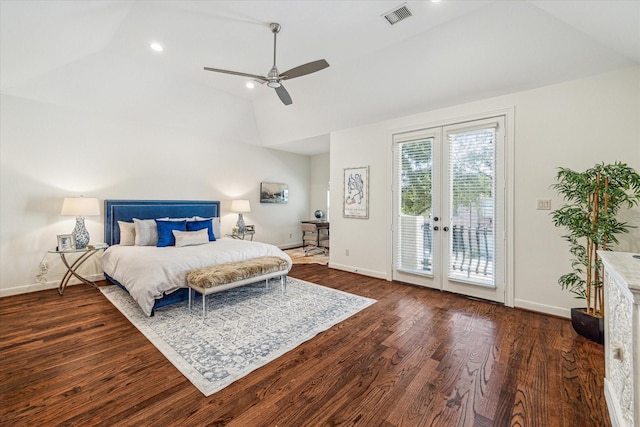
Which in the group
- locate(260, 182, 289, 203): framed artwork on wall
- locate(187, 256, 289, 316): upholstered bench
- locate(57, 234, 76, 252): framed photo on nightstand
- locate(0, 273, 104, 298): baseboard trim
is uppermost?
locate(260, 182, 289, 203): framed artwork on wall

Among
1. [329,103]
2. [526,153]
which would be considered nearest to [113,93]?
[329,103]

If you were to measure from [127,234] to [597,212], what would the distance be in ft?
19.7

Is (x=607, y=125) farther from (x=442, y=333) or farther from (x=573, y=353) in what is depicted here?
(x=442, y=333)

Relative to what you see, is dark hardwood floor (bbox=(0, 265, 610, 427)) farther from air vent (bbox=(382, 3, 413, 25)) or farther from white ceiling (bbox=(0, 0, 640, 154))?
air vent (bbox=(382, 3, 413, 25))

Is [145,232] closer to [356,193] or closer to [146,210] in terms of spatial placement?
[146,210]

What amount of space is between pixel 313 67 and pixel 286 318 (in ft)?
8.91

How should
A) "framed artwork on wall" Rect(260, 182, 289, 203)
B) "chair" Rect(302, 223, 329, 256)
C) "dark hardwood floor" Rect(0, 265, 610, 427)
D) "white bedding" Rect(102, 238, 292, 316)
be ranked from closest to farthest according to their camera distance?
"dark hardwood floor" Rect(0, 265, 610, 427), "white bedding" Rect(102, 238, 292, 316), "framed artwork on wall" Rect(260, 182, 289, 203), "chair" Rect(302, 223, 329, 256)

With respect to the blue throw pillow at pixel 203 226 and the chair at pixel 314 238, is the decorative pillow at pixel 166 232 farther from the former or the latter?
the chair at pixel 314 238

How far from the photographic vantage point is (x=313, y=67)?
2.86 metres

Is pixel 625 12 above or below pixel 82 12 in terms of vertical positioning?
below

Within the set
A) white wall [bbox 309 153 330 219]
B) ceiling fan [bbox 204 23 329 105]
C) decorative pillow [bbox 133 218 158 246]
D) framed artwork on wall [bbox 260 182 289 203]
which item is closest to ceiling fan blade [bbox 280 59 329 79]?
ceiling fan [bbox 204 23 329 105]

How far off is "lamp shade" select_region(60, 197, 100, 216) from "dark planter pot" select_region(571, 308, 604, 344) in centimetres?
596

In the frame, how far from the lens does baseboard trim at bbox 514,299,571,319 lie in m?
3.04

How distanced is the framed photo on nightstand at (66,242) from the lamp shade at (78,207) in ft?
1.08
